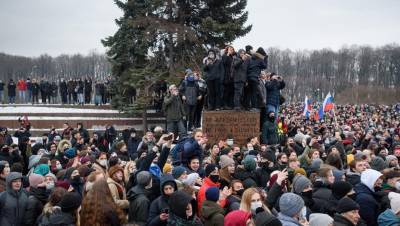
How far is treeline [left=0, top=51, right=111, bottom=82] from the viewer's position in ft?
336

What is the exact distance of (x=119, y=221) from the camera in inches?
210

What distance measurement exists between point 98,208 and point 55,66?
113 m

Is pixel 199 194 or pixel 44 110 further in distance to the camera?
pixel 44 110

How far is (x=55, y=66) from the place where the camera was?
112 meters

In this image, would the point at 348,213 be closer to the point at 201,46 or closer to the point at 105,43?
the point at 201,46

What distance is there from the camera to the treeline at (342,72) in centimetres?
10062

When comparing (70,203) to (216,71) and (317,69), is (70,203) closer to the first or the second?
(216,71)

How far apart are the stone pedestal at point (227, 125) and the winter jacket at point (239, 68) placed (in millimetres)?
1075

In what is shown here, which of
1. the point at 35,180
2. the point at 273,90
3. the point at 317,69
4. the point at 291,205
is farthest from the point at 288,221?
the point at 317,69

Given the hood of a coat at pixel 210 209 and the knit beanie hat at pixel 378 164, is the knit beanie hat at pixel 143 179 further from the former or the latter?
the knit beanie hat at pixel 378 164

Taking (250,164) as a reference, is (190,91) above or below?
above

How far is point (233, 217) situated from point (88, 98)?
3019 centimetres

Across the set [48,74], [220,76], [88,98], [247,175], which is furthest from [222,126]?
[48,74]

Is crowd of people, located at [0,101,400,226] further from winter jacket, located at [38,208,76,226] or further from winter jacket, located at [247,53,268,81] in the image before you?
winter jacket, located at [247,53,268,81]
